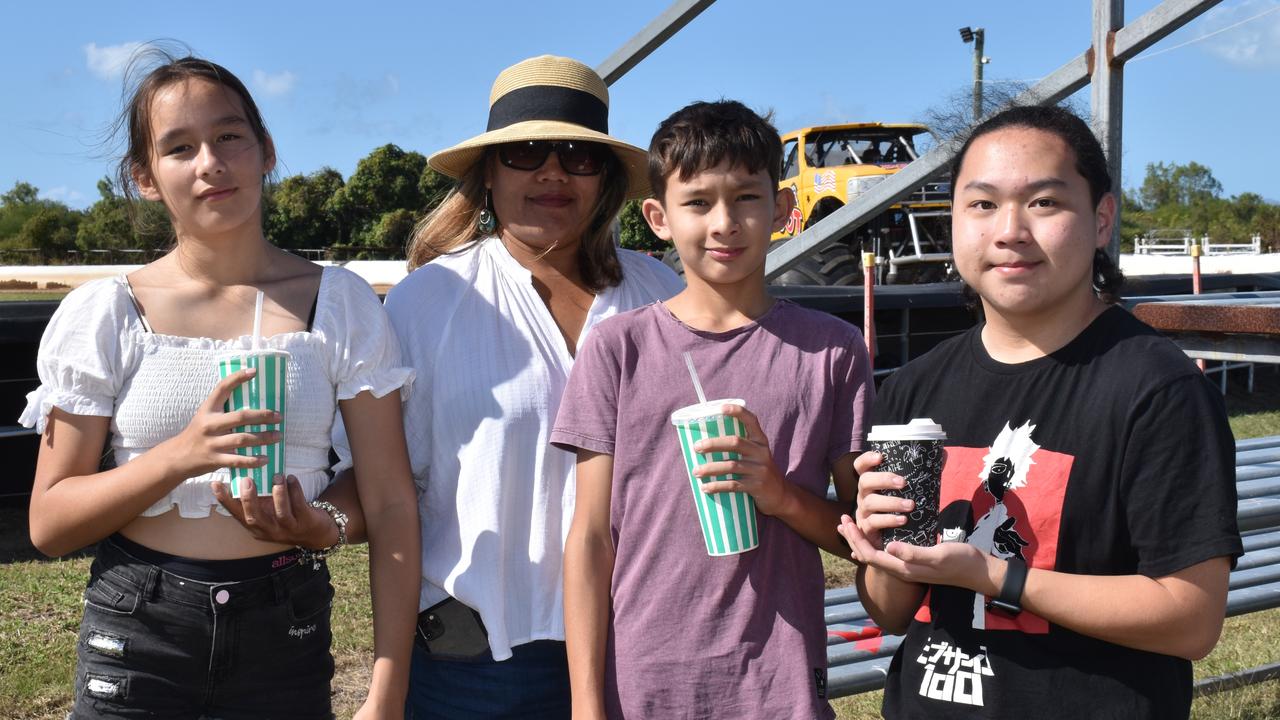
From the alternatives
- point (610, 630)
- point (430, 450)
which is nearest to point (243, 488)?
point (430, 450)

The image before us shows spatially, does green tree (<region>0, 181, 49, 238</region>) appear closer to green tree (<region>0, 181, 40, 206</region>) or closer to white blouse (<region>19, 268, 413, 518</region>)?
green tree (<region>0, 181, 40, 206</region>)

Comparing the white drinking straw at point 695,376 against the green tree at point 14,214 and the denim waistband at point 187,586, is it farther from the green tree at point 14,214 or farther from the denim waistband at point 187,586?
the green tree at point 14,214

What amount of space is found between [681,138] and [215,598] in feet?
3.85

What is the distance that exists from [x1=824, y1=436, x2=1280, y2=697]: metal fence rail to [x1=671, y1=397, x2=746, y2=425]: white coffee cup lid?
1.05 meters

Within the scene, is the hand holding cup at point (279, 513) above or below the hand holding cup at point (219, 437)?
below

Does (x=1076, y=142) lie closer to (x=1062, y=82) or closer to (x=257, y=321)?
(x=257, y=321)

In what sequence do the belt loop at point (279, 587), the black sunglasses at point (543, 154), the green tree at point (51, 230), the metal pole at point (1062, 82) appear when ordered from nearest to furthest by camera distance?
the belt loop at point (279, 587) < the black sunglasses at point (543, 154) < the metal pole at point (1062, 82) < the green tree at point (51, 230)

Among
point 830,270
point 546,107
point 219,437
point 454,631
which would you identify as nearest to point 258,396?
point 219,437

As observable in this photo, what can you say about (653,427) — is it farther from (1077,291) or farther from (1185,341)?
(1185,341)

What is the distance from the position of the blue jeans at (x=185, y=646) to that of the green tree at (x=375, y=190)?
51.8m

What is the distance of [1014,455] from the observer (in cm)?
163

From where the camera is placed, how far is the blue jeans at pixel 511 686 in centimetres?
199

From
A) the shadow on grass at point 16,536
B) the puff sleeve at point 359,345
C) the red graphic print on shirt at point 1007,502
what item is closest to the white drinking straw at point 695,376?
the red graphic print on shirt at point 1007,502

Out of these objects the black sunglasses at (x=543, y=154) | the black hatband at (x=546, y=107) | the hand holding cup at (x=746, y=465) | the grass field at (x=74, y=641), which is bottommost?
the grass field at (x=74, y=641)
